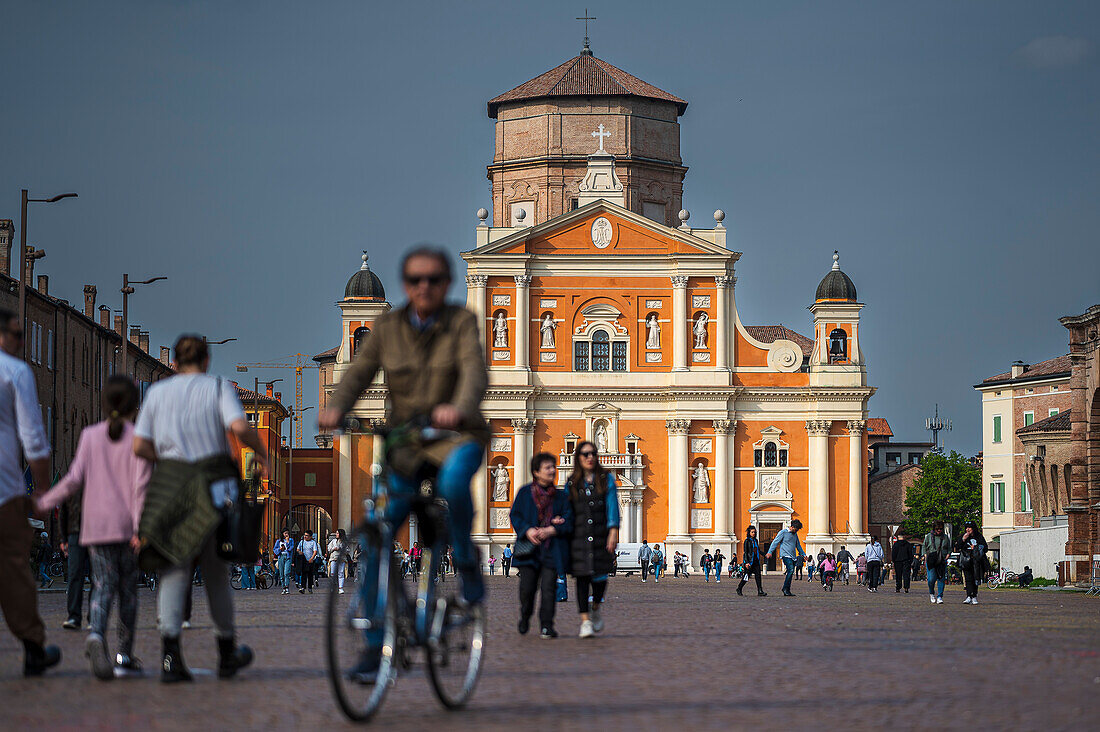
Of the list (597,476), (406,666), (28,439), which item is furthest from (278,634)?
(406,666)

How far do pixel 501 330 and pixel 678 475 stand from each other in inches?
355

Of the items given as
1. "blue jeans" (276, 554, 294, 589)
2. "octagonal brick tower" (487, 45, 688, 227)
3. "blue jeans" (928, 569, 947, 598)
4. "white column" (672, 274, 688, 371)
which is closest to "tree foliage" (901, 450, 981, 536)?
"octagonal brick tower" (487, 45, 688, 227)

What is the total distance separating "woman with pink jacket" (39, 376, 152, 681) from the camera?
9.77 meters

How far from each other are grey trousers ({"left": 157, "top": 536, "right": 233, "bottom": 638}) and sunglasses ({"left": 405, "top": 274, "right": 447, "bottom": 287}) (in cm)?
211

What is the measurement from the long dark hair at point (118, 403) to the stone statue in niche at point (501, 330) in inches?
2189

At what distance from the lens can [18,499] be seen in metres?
9.23

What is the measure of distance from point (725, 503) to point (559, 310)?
10021 mm

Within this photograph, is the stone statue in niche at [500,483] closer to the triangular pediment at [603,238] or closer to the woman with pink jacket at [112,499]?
the triangular pediment at [603,238]

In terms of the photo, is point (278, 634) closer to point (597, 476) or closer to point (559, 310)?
point (597, 476)

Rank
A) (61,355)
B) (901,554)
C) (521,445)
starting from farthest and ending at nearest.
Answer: (521,445)
(61,355)
(901,554)

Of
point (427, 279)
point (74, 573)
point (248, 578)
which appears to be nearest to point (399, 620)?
point (427, 279)

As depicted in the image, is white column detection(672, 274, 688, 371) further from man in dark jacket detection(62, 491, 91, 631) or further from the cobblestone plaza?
man in dark jacket detection(62, 491, 91, 631)

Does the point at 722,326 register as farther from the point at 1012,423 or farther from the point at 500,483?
the point at 1012,423

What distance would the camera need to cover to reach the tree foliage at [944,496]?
309 feet
